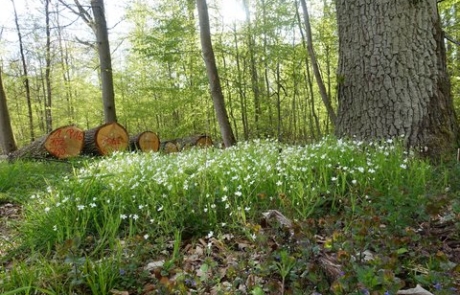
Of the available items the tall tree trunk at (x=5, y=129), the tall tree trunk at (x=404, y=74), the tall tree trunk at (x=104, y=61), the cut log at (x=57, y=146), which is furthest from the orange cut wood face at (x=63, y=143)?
the tall tree trunk at (x=404, y=74)

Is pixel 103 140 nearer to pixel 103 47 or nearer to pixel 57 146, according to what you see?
pixel 57 146

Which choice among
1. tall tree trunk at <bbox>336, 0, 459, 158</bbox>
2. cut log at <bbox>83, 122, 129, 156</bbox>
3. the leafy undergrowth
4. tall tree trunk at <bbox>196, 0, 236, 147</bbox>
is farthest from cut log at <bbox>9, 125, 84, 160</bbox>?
tall tree trunk at <bbox>336, 0, 459, 158</bbox>

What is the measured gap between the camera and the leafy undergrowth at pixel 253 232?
165cm

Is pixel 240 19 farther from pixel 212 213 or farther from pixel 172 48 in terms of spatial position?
pixel 212 213

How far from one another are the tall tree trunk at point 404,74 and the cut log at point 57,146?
7.13 metres

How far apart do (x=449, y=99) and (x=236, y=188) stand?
9.31ft

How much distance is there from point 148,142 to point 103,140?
57.8 inches

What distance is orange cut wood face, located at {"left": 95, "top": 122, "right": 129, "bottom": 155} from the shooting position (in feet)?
29.2

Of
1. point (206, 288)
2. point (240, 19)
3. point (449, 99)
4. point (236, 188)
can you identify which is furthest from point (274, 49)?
point (206, 288)

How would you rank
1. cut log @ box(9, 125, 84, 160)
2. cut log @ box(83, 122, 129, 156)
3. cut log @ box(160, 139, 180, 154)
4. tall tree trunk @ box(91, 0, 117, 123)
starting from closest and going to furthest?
cut log @ box(9, 125, 84, 160) → cut log @ box(83, 122, 129, 156) → tall tree trunk @ box(91, 0, 117, 123) → cut log @ box(160, 139, 180, 154)

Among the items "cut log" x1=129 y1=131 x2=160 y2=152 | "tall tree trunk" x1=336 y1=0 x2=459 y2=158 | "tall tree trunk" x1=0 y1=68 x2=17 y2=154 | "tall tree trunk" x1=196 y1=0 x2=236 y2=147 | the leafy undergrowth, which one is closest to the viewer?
the leafy undergrowth

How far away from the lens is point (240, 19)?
539 inches

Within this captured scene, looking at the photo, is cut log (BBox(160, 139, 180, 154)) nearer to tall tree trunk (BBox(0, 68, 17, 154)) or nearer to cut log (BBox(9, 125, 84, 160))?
cut log (BBox(9, 125, 84, 160))

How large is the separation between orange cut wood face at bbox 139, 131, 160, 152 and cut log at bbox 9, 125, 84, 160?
5.57 ft
